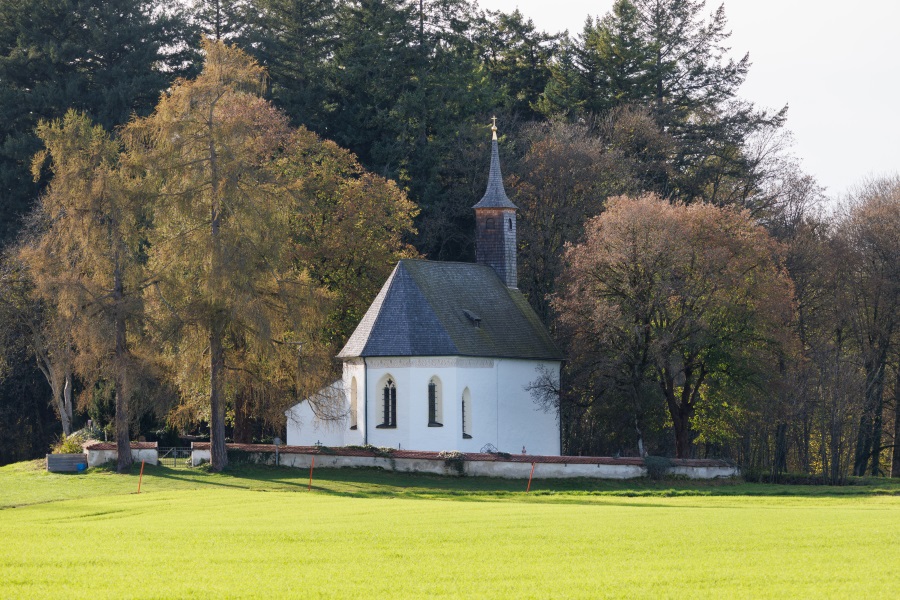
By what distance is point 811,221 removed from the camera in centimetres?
6059

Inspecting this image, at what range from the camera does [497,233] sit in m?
56.1

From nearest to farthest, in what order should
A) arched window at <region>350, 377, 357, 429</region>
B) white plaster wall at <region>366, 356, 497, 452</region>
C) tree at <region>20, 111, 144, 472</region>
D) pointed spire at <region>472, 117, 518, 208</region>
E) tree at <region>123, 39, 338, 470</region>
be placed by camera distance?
tree at <region>123, 39, 338, 470</region>, tree at <region>20, 111, 144, 472</region>, white plaster wall at <region>366, 356, 497, 452</region>, arched window at <region>350, 377, 357, 429</region>, pointed spire at <region>472, 117, 518, 208</region>

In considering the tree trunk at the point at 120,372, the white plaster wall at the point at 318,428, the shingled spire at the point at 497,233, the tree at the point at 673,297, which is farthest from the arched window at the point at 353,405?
the tree trunk at the point at 120,372

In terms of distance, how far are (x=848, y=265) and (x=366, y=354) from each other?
22.4 meters

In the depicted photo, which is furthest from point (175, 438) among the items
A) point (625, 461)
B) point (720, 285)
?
point (720, 285)

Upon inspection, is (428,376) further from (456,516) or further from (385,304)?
(456,516)

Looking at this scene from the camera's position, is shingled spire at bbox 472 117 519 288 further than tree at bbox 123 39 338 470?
Yes

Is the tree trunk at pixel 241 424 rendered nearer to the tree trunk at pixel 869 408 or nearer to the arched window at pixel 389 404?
the arched window at pixel 389 404

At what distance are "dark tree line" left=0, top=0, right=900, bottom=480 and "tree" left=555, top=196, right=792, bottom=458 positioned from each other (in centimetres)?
117

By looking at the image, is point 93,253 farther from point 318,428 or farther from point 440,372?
point 440,372

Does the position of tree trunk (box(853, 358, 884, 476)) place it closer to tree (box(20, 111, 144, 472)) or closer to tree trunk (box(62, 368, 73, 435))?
tree (box(20, 111, 144, 472))

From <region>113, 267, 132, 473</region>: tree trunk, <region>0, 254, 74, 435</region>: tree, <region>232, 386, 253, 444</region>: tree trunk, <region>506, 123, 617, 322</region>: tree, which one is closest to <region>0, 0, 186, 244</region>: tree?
<region>0, 254, 74, 435</region>: tree

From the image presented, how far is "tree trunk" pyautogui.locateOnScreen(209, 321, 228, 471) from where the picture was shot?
4228 cm

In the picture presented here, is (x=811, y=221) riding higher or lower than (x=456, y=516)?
higher
